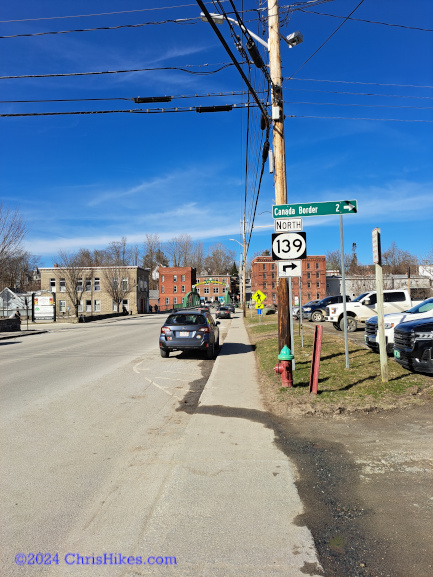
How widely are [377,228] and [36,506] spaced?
675 centimetres

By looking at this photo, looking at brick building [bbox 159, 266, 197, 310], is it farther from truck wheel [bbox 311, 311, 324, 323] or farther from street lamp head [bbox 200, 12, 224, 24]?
street lamp head [bbox 200, 12, 224, 24]

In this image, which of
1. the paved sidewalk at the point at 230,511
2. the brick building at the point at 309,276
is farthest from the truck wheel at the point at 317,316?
the brick building at the point at 309,276

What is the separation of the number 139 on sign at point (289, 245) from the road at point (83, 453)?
329cm

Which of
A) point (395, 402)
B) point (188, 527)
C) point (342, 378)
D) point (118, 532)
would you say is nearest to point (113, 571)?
point (118, 532)

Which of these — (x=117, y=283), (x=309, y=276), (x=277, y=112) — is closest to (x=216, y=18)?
(x=277, y=112)

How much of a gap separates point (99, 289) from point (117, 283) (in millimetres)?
5305

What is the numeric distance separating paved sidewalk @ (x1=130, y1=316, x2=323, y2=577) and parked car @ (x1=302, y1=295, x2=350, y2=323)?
24206mm

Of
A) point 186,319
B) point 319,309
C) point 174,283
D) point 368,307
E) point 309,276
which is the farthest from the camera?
point 309,276

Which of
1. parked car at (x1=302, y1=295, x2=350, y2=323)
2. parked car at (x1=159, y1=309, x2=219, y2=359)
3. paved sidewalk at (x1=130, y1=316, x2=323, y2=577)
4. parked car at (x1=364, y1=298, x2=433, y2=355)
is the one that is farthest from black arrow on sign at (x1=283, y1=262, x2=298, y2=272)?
parked car at (x1=302, y1=295, x2=350, y2=323)

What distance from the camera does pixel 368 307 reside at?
20938 mm

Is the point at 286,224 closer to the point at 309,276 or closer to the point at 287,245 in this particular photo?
the point at 287,245

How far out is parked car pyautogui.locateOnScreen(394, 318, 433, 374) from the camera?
7.60m

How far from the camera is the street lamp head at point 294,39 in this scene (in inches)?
404

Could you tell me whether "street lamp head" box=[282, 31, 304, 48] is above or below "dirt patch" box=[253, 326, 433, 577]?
above
